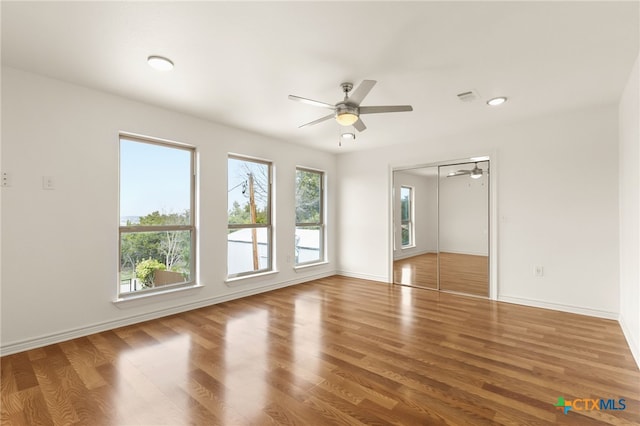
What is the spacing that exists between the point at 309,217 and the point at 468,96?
11.7 ft

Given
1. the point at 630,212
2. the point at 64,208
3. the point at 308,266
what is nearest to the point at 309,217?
the point at 308,266

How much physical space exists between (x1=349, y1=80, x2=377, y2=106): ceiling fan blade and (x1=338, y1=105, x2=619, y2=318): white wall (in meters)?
2.88

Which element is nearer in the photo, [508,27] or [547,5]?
[547,5]

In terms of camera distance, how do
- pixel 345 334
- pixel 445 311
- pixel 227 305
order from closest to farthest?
pixel 345 334 < pixel 445 311 < pixel 227 305

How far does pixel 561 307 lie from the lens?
3930 mm

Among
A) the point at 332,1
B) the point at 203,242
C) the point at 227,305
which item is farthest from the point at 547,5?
the point at 227,305

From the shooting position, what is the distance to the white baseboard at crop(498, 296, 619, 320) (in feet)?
11.9

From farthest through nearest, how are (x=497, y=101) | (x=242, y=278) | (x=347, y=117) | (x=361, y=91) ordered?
(x=242, y=278) → (x=497, y=101) → (x=347, y=117) → (x=361, y=91)

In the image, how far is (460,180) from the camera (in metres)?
4.90

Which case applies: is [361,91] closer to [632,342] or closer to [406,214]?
[632,342]

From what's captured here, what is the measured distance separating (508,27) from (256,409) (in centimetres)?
313

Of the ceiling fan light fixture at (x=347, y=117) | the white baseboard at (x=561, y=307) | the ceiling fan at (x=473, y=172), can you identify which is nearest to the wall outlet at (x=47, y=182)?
the ceiling fan light fixture at (x=347, y=117)

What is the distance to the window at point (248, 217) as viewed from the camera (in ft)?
15.2

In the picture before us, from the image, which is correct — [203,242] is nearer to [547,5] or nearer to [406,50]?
[406,50]
